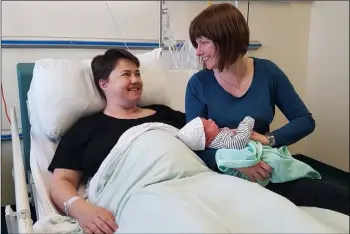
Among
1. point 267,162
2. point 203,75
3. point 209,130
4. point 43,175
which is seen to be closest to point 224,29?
point 203,75

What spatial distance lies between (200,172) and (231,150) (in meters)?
0.12

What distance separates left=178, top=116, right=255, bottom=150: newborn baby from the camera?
117 cm

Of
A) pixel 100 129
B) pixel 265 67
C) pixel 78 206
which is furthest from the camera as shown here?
pixel 100 129

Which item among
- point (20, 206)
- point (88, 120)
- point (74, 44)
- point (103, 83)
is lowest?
point (20, 206)

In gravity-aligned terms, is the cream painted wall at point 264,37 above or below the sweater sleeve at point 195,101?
above

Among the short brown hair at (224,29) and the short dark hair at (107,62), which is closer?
the short brown hair at (224,29)

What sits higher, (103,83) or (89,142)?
(103,83)

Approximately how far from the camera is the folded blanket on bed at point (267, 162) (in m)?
1.09

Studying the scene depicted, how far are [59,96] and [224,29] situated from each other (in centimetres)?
71

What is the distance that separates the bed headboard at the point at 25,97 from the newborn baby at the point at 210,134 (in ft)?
2.63

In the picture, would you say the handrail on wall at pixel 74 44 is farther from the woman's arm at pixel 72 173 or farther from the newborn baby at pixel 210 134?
the newborn baby at pixel 210 134

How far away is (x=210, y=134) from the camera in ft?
3.97

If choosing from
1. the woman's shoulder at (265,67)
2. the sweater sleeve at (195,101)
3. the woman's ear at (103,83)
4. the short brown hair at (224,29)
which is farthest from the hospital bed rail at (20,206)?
the woman's shoulder at (265,67)

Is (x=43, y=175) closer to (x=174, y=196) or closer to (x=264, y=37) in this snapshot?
(x=174, y=196)
